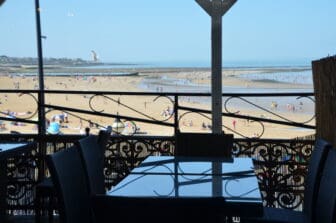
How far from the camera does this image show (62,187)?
2275 mm

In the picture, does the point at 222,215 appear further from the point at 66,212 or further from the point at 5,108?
the point at 5,108

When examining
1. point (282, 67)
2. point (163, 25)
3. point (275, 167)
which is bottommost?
point (275, 167)

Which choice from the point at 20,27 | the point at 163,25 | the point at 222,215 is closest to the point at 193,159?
the point at 222,215

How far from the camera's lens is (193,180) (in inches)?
107

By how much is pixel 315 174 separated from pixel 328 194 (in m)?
0.29

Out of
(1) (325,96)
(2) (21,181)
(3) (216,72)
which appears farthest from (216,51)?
(2) (21,181)

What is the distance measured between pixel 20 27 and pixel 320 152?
914 centimetres

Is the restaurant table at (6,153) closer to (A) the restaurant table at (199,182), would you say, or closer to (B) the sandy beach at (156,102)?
(A) the restaurant table at (199,182)

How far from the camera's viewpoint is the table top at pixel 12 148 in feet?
10.9

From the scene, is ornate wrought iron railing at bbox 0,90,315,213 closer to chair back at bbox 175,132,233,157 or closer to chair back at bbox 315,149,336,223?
chair back at bbox 175,132,233,157

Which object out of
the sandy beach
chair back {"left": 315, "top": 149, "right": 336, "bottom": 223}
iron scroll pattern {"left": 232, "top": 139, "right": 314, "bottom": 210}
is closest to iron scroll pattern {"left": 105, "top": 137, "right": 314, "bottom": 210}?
iron scroll pattern {"left": 232, "top": 139, "right": 314, "bottom": 210}

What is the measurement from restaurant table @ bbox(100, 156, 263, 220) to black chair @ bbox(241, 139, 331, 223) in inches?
11.5

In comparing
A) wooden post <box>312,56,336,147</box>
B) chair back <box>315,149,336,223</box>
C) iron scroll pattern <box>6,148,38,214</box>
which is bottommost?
iron scroll pattern <box>6,148,38,214</box>

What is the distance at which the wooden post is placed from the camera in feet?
11.2
